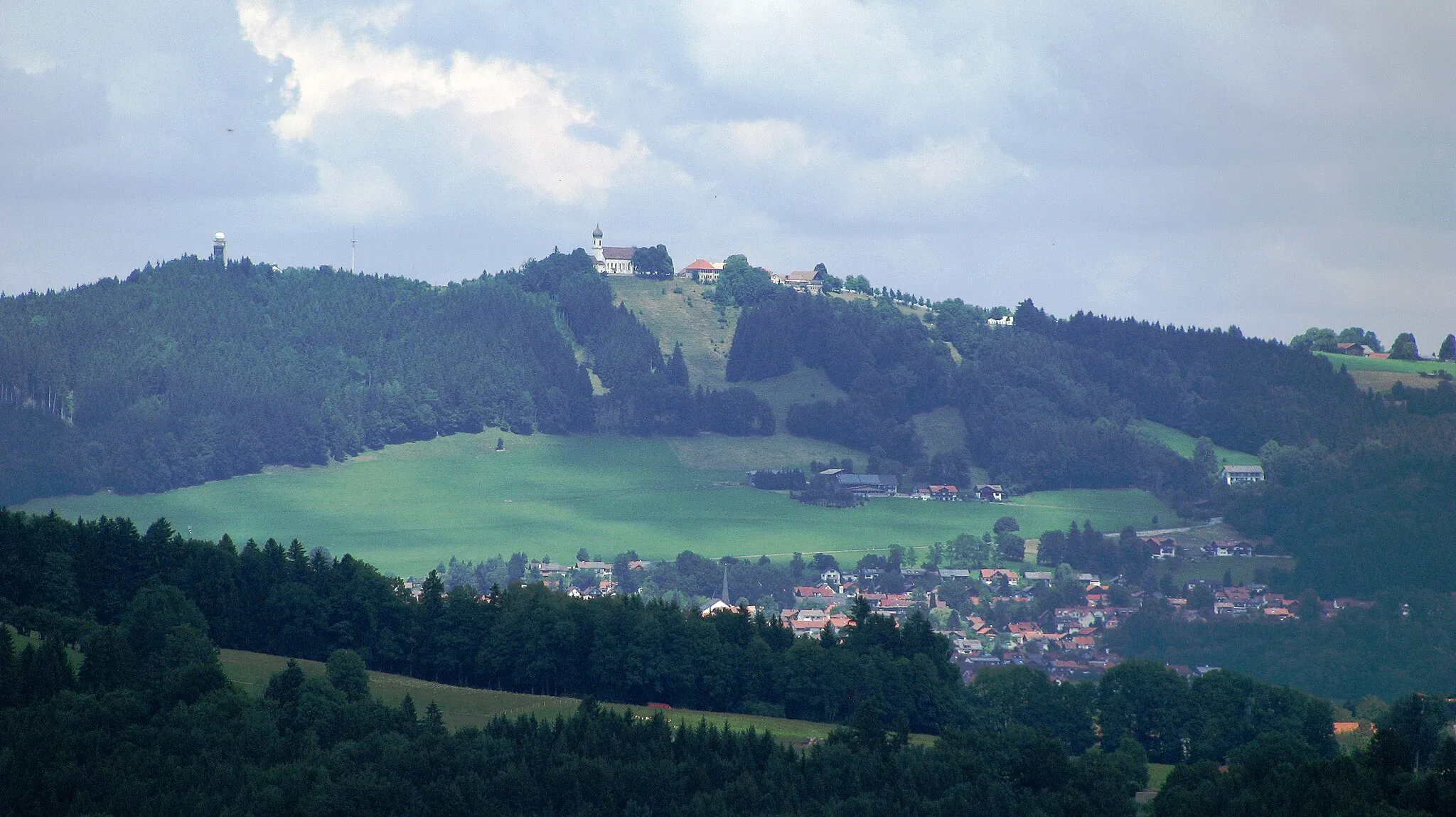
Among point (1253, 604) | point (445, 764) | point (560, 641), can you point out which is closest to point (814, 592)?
point (1253, 604)

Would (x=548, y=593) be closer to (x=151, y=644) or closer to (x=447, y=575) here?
(x=151, y=644)

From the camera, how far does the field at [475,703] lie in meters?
82.8

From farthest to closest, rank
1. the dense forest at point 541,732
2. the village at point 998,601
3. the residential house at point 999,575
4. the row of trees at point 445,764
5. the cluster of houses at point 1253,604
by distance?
the residential house at point 999,575
the cluster of houses at point 1253,604
the village at point 998,601
the dense forest at point 541,732
the row of trees at point 445,764

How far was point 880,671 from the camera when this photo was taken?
303 feet

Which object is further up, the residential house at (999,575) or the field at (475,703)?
the residential house at (999,575)

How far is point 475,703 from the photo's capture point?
85688mm

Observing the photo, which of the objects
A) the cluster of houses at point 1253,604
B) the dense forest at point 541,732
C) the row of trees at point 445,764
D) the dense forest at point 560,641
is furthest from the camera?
the cluster of houses at point 1253,604

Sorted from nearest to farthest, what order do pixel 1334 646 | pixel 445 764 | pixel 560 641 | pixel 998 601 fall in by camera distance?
pixel 445 764 → pixel 560 641 → pixel 1334 646 → pixel 998 601

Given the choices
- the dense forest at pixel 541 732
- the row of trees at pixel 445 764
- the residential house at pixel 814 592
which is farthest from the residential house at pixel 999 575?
the row of trees at pixel 445 764

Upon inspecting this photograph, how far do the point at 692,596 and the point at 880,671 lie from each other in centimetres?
8465

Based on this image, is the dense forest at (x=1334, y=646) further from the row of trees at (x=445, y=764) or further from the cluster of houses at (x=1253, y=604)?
the row of trees at (x=445, y=764)

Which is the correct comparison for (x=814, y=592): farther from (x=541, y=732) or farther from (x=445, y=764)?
(x=445, y=764)

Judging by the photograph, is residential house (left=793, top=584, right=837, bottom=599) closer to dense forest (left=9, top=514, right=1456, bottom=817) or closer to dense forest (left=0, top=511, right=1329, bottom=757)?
dense forest (left=0, top=511, right=1329, bottom=757)

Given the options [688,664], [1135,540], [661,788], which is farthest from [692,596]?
[661,788]
